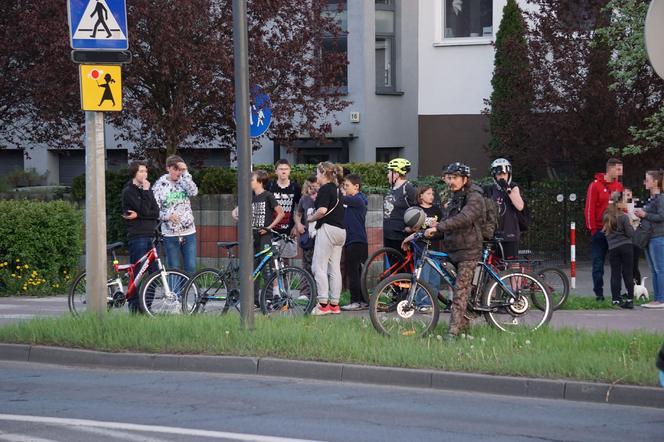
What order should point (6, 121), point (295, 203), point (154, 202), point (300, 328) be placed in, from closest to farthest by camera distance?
point (300, 328), point (154, 202), point (295, 203), point (6, 121)

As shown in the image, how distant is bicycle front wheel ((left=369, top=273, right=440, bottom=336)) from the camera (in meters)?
11.5

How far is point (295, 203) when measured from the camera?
15688 mm

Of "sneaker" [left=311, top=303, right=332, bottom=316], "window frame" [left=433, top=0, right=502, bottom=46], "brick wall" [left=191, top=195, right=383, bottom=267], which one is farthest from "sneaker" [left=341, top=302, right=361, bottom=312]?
"window frame" [left=433, top=0, right=502, bottom=46]

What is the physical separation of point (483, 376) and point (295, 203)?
6.43m

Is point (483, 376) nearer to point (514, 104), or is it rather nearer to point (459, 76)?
point (514, 104)

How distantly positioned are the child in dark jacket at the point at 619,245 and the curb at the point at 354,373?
5.89 meters

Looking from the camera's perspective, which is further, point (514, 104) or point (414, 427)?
point (514, 104)

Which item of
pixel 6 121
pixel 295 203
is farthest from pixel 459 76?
pixel 295 203

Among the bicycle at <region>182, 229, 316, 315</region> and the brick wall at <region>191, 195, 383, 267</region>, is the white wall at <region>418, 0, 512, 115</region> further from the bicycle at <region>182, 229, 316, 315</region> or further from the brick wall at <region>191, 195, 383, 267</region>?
the bicycle at <region>182, 229, 316, 315</region>

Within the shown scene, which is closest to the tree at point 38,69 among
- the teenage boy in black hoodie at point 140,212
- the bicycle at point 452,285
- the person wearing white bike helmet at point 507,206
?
the teenage boy in black hoodie at point 140,212

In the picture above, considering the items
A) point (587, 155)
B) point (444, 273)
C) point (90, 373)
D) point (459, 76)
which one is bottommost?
point (90, 373)

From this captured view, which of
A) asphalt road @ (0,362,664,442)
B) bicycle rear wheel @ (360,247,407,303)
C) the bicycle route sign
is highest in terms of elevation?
the bicycle route sign

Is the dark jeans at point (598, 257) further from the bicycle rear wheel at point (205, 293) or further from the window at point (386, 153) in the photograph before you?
the window at point (386, 153)

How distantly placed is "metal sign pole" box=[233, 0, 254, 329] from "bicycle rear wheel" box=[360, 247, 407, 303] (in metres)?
3.06
